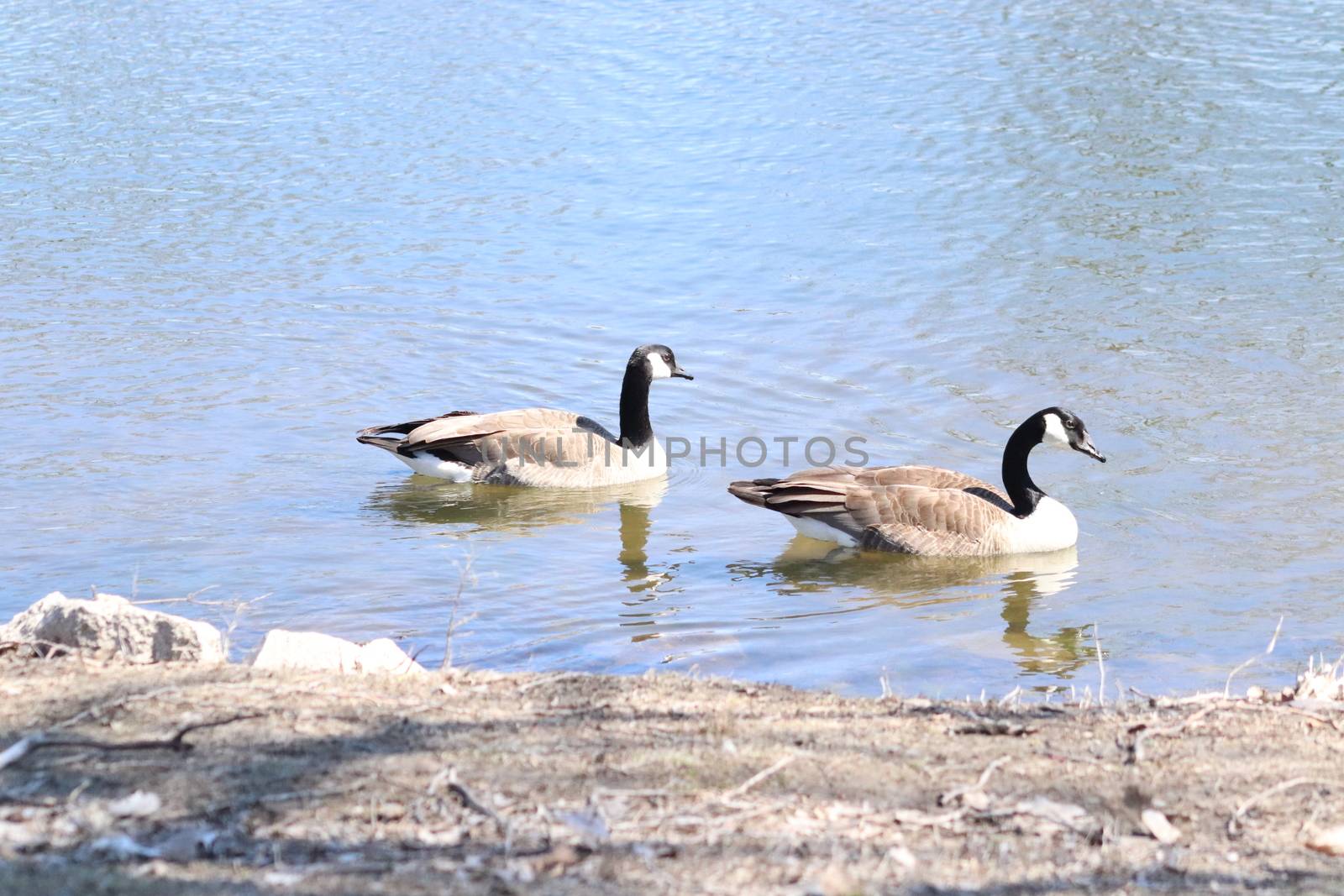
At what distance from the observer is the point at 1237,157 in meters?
17.0

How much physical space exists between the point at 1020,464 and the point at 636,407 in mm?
3118

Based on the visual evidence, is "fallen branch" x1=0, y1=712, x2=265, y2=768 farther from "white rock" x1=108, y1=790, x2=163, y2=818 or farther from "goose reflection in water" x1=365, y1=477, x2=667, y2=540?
"goose reflection in water" x1=365, y1=477, x2=667, y2=540

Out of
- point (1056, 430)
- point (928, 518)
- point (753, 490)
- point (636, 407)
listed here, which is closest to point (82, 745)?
point (753, 490)

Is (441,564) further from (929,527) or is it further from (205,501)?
(929,527)

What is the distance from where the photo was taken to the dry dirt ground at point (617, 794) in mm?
3754

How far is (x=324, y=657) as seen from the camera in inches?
247

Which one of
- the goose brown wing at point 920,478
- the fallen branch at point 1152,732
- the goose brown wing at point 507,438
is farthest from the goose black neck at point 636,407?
the fallen branch at point 1152,732

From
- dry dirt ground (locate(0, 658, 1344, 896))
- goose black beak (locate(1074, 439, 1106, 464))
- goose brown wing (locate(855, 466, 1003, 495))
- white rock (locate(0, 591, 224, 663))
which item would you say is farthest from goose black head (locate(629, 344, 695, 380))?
dry dirt ground (locate(0, 658, 1344, 896))

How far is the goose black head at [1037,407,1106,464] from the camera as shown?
998 centimetres

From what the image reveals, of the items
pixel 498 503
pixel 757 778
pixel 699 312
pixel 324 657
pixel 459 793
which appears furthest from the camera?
pixel 699 312

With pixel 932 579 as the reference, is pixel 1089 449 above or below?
above

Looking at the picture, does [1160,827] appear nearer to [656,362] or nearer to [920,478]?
[920,478]

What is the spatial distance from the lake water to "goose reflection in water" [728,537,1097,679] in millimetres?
41

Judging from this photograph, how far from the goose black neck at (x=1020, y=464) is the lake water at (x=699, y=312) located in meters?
0.52
